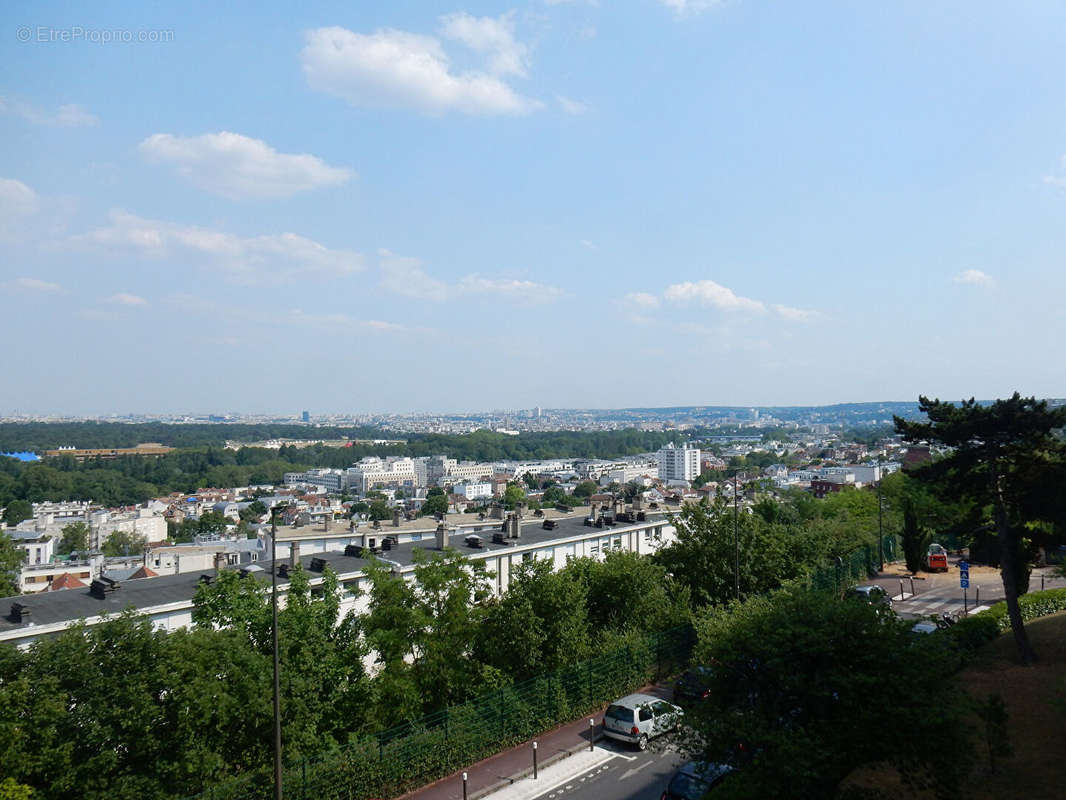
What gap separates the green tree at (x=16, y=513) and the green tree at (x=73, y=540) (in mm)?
20571

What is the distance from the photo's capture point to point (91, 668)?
13.8m

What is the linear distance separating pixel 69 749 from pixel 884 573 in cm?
4399

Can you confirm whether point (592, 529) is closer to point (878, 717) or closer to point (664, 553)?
point (664, 553)

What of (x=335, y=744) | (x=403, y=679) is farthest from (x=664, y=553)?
(x=335, y=744)

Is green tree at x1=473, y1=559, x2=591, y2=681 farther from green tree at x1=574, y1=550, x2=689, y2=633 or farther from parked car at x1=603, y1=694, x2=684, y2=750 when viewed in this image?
green tree at x1=574, y1=550, x2=689, y2=633

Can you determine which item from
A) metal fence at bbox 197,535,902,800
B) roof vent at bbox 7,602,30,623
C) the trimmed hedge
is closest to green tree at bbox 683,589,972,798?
metal fence at bbox 197,535,902,800

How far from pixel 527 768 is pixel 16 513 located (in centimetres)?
13261

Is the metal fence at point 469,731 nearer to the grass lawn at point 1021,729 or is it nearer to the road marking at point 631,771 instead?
the road marking at point 631,771

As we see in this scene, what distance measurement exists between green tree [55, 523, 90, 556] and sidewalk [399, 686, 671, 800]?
9897 centimetres

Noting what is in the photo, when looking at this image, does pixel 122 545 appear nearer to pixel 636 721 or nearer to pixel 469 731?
pixel 469 731

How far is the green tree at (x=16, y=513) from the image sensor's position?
114637 millimetres

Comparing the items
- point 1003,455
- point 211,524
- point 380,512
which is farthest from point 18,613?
point 380,512

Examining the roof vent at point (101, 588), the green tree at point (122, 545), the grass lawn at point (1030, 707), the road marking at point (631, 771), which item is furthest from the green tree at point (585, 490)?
the road marking at point (631, 771)

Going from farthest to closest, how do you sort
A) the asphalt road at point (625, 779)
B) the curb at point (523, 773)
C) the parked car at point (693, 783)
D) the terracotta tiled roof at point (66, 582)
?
1. the terracotta tiled roof at point (66, 582)
2. the curb at point (523, 773)
3. the asphalt road at point (625, 779)
4. the parked car at point (693, 783)
